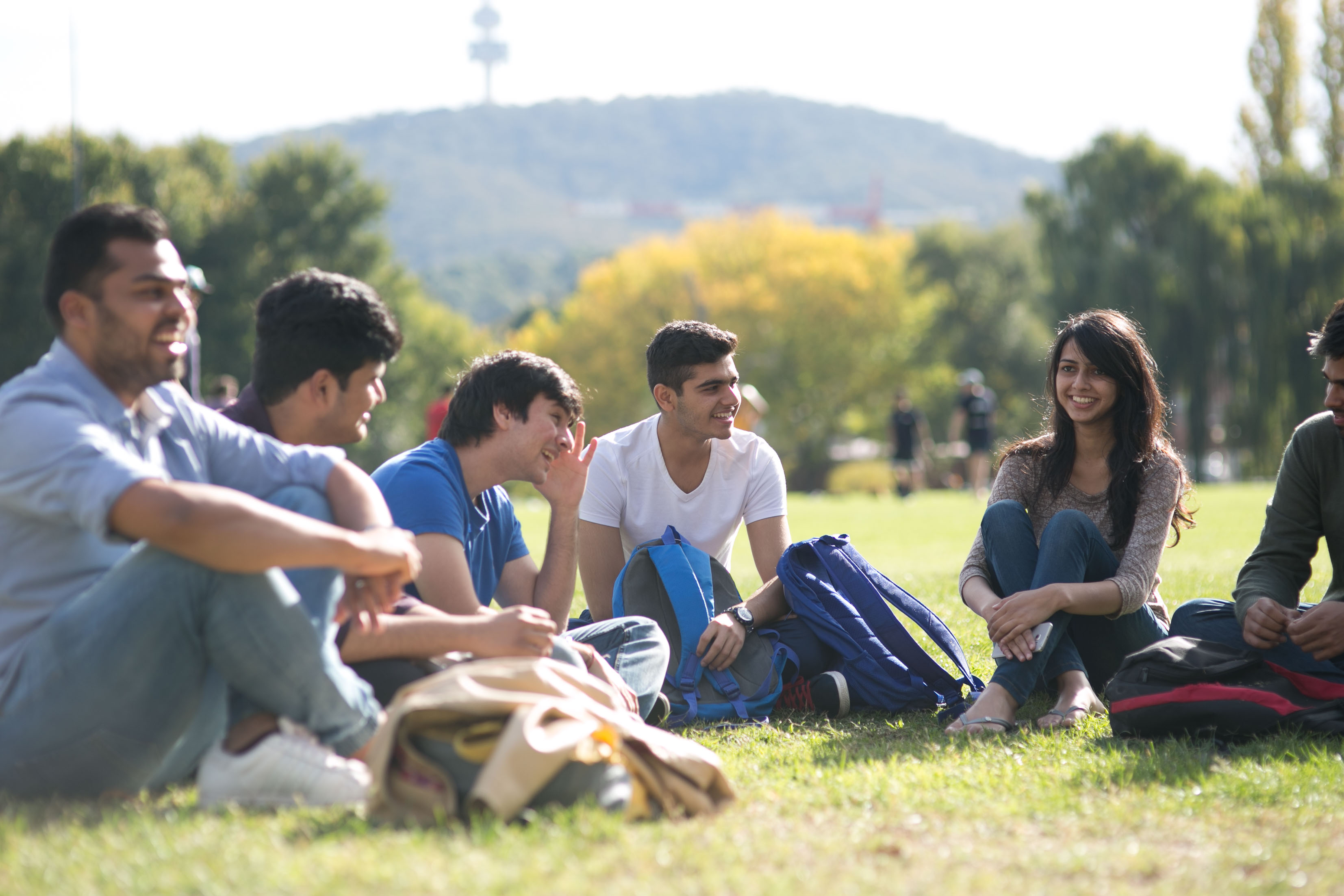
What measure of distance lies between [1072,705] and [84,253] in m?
3.63

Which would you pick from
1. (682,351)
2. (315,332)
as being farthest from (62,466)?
(682,351)

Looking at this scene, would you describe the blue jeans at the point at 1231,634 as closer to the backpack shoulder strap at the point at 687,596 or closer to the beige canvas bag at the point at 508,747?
the backpack shoulder strap at the point at 687,596

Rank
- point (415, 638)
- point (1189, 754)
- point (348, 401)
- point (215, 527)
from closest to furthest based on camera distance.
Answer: point (215, 527)
point (415, 638)
point (348, 401)
point (1189, 754)

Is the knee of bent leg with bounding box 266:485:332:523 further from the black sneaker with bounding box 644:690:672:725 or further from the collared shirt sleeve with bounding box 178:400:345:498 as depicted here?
the black sneaker with bounding box 644:690:672:725

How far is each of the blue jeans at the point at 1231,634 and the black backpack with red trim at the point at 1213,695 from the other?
43 mm

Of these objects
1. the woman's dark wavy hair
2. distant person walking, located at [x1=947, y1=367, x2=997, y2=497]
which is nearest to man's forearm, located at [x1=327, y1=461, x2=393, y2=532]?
the woman's dark wavy hair

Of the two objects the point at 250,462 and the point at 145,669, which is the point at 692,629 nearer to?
the point at 250,462

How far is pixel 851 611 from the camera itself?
15.8 ft

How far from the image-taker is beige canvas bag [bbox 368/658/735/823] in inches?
110

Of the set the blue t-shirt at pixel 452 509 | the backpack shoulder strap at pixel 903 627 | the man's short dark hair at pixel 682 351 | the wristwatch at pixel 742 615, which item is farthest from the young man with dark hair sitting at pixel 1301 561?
the blue t-shirt at pixel 452 509

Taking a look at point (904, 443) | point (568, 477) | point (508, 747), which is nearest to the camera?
point (508, 747)

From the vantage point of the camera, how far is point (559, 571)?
4.48 meters

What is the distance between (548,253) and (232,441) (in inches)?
7122

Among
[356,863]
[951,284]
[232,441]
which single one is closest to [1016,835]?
[356,863]
